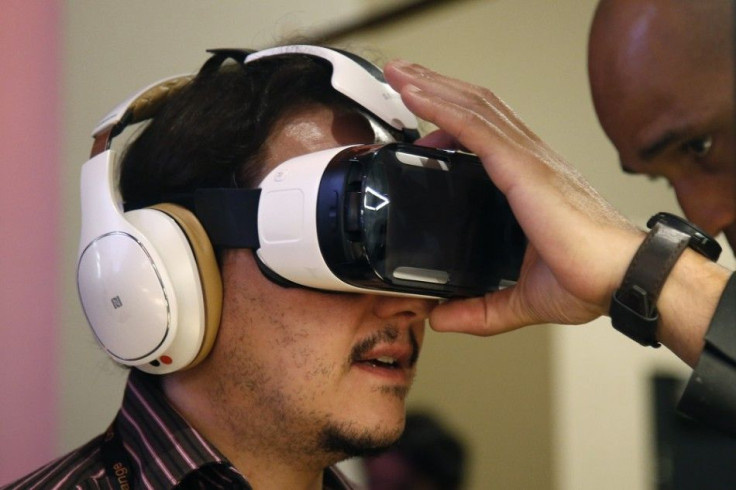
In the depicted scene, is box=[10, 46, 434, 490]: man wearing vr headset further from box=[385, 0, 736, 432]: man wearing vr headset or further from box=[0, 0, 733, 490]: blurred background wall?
box=[0, 0, 733, 490]: blurred background wall

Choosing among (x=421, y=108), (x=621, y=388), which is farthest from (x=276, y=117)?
(x=621, y=388)

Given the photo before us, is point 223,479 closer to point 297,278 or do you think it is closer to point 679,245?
point 297,278

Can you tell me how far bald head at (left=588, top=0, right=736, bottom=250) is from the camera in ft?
3.16

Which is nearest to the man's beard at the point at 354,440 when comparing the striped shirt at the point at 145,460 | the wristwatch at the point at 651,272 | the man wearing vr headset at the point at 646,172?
the striped shirt at the point at 145,460

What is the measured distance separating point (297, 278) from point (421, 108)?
28 cm

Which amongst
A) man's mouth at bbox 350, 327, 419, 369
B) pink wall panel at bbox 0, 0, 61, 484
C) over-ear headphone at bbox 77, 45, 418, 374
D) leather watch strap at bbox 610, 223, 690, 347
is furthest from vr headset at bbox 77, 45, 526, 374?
pink wall panel at bbox 0, 0, 61, 484

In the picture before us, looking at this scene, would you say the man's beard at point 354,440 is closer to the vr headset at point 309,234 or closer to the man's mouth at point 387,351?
the man's mouth at point 387,351

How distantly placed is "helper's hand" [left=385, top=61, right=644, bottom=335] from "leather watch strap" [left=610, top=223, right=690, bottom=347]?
0.07ft

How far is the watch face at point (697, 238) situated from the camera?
3.25 ft

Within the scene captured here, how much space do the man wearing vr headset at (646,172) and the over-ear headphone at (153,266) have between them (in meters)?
0.11

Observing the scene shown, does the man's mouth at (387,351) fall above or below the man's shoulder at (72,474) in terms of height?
above

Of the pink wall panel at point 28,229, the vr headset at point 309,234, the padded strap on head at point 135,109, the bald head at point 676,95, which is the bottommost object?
the pink wall panel at point 28,229

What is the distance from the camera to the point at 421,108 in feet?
3.56

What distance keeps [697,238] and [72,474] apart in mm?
896
